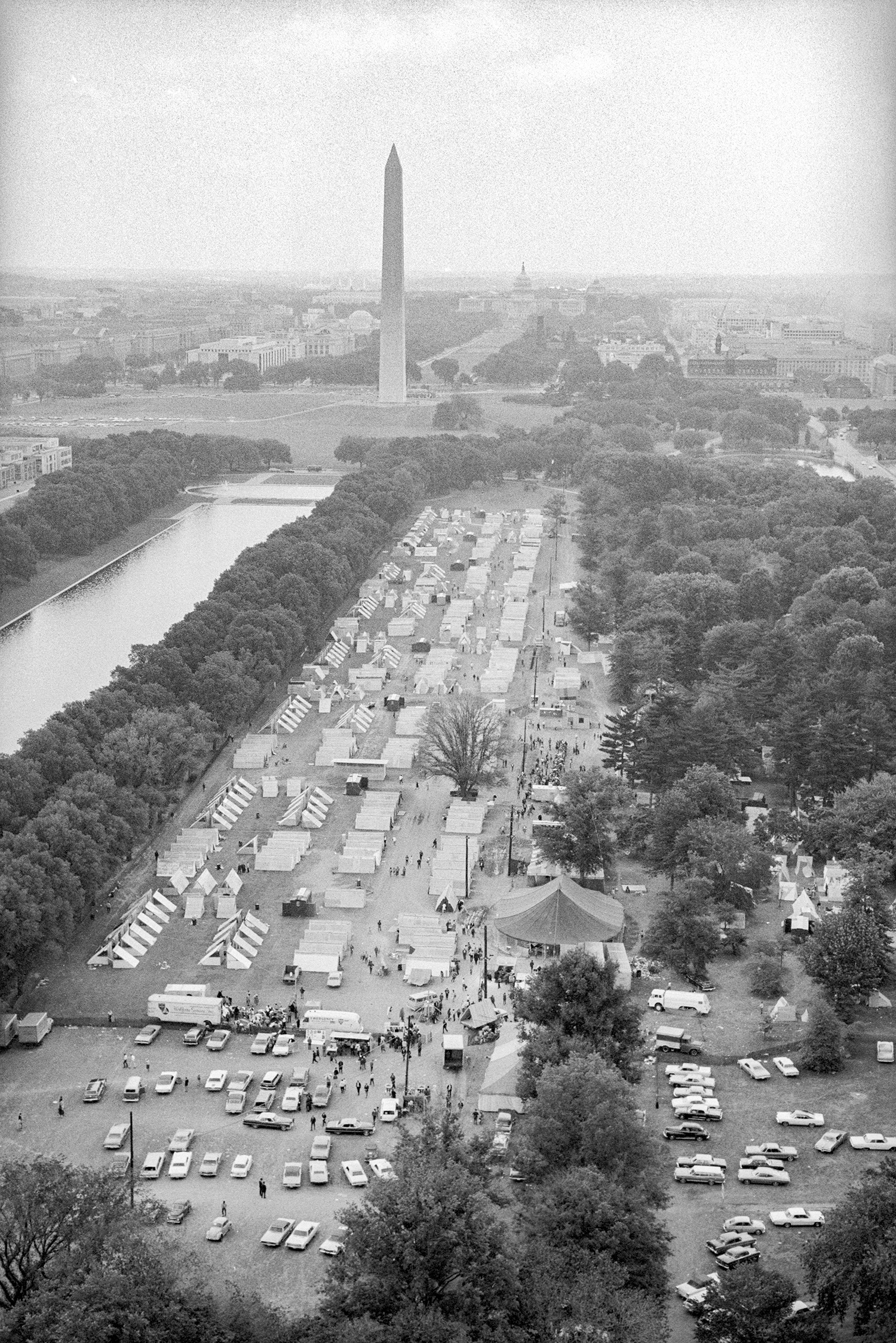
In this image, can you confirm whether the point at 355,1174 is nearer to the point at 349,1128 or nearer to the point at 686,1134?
the point at 349,1128

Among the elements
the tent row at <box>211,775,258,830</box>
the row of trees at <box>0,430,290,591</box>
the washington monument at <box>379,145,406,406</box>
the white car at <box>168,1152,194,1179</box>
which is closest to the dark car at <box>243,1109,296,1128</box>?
the white car at <box>168,1152,194,1179</box>

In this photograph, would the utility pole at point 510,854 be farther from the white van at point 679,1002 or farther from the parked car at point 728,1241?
the parked car at point 728,1241

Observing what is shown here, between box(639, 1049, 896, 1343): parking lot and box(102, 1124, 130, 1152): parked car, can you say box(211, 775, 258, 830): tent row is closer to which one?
box(102, 1124, 130, 1152): parked car

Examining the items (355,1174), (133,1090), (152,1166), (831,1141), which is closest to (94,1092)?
(133,1090)

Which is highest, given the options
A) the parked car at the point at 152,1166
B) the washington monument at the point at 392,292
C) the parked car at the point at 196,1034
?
the washington monument at the point at 392,292

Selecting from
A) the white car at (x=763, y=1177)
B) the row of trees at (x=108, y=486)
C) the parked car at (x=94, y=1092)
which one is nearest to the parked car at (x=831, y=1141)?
the white car at (x=763, y=1177)

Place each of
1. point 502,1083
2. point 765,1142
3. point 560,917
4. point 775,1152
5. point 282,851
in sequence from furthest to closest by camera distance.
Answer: point 282,851 → point 560,917 → point 502,1083 → point 765,1142 → point 775,1152

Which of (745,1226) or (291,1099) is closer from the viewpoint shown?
(745,1226)

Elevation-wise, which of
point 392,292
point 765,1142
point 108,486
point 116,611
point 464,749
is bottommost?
point 765,1142
